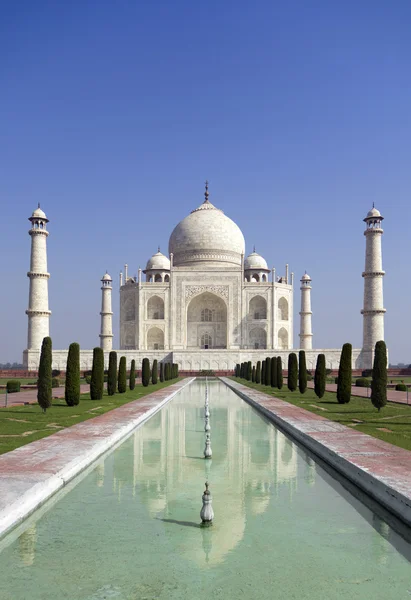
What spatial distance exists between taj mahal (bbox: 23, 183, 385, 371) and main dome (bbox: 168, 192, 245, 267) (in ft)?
0.27

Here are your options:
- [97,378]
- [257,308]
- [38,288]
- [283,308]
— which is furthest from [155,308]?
[97,378]

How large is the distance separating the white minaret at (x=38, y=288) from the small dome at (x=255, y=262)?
17932 millimetres

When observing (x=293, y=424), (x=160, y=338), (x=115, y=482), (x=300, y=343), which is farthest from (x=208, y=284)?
(x=115, y=482)

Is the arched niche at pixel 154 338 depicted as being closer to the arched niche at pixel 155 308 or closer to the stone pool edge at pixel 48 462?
the arched niche at pixel 155 308

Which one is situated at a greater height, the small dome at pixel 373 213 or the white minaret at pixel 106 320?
the small dome at pixel 373 213

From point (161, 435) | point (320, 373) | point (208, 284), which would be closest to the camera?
point (161, 435)

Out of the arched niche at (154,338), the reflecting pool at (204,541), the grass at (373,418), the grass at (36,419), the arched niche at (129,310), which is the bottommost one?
the reflecting pool at (204,541)

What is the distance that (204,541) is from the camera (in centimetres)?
388

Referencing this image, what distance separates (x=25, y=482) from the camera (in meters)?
5.00

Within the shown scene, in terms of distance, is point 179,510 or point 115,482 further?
point 115,482

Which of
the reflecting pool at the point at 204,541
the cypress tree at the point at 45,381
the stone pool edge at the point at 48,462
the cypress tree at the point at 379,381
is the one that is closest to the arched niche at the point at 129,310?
the cypress tree at the point at 45,381

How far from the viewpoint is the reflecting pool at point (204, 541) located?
10.3 feet

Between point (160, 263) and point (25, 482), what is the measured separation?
138ft

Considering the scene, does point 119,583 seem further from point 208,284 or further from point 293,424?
point 208,284
